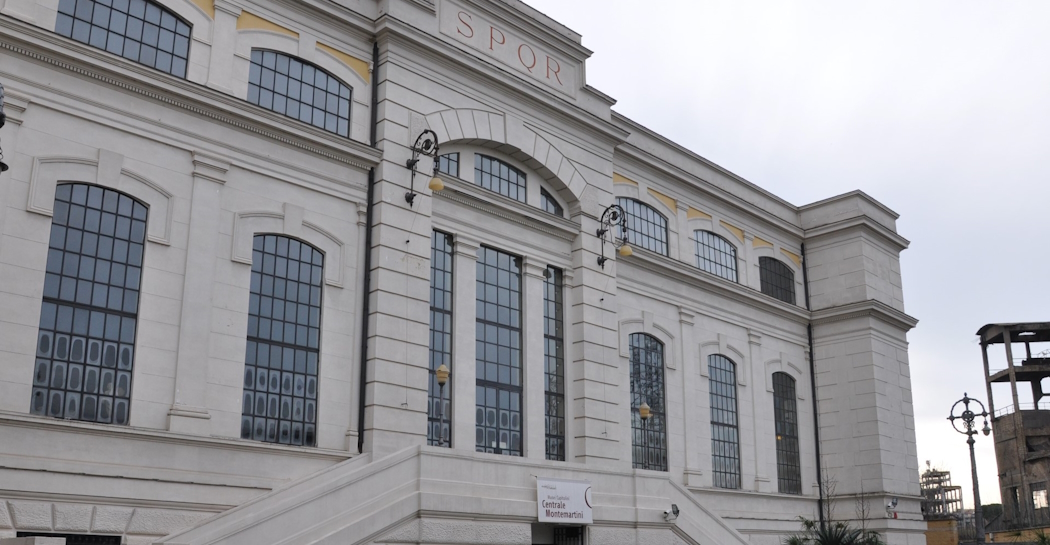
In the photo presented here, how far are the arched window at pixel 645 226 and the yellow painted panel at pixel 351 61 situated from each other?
11.2m

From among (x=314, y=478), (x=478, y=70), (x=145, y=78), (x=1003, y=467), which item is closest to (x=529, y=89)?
(x=478, y=70)

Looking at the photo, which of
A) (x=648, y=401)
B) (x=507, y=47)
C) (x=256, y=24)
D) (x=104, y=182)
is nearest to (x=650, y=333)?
(x=648, y=401)

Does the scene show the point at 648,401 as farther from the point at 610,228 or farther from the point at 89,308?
the point at 89,308

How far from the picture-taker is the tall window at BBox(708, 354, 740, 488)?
3481cm

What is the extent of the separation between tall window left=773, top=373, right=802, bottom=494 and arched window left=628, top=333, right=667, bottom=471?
7.34 m

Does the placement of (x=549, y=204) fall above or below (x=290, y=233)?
above

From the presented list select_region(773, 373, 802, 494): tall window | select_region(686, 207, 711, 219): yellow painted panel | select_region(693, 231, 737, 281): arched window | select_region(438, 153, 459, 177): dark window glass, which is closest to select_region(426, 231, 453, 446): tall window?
select_region(438, 153, 459, 177): dark window glass

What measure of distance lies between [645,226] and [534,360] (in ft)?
30.1

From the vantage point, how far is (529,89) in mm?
28609

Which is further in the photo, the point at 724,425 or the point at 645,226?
the point at 724,425

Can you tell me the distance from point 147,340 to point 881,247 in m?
32.8

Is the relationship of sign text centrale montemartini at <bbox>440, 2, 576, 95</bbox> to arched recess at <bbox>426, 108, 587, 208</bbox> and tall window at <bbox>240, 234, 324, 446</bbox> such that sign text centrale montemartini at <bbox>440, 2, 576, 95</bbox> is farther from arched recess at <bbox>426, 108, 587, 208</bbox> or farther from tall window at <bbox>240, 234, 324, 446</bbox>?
tall window at <bbox>240, 234, 324, 446</bbox>

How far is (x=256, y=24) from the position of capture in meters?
23.5

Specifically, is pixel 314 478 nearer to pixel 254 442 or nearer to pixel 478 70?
pixel 254 442
